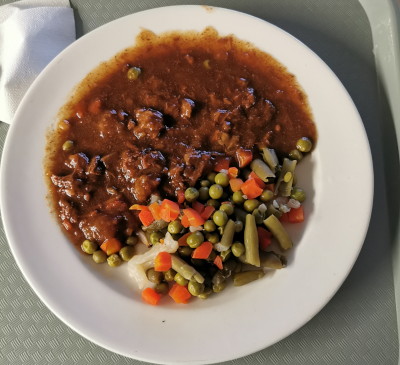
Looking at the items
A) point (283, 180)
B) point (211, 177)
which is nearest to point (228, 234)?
point (211, 177)

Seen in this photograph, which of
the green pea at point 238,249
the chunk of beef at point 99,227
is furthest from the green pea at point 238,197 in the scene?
the chunk of beef at point 99,227

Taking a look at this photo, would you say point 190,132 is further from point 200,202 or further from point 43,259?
point 43,259

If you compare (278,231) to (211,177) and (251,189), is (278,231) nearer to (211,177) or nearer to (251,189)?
(251,189)

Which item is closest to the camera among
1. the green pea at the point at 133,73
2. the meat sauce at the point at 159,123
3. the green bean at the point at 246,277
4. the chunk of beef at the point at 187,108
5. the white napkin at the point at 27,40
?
the green bean at the point at 246,277

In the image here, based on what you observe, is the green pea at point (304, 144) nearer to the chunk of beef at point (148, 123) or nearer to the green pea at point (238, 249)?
the green pea at point (238, 249)

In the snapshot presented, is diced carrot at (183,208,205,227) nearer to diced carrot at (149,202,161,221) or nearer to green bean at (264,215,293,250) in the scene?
diced carrot at (149,202,161,221)

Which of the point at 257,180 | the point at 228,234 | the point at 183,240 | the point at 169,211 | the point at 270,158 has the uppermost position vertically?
the point at 270,158

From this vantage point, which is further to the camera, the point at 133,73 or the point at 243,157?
the point at 133,73
